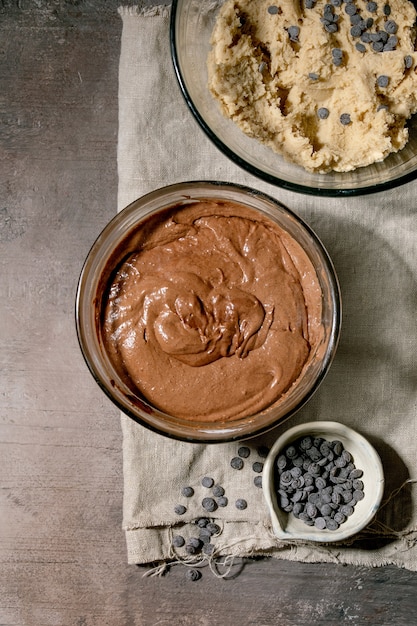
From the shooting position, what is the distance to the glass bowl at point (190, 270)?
1.83m

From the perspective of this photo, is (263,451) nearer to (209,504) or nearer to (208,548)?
(209,504)

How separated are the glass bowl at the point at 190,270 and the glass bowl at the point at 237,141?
113mm

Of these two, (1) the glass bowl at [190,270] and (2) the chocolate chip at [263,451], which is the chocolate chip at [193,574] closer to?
(2) the chocolate chip at [263,451]

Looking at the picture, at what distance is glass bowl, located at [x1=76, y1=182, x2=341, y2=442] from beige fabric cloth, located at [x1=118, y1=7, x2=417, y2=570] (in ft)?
0.99

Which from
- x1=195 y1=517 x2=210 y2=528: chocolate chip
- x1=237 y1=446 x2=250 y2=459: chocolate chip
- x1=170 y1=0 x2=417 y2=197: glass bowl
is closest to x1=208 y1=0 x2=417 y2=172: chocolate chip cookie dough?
x1=170 y1=0 x2=417 y2=197: glass bowl

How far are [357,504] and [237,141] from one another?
119 centimetres

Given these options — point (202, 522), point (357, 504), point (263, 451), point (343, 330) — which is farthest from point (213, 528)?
point (343, 330)

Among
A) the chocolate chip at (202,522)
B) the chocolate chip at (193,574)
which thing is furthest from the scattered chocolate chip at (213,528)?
the chocolate chip at (193,574)

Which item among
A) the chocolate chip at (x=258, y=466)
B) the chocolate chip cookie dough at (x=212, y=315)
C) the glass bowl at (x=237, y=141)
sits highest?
the glass bowl at (x=237, y=141)

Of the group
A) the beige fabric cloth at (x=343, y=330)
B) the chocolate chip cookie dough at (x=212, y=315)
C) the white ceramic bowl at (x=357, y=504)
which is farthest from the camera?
the beige fabric cloth at (x=343, y=330)

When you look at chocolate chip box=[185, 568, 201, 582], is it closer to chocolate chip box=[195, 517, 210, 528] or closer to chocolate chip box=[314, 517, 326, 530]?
chocolate chip box=[195, 517, 210, 528]

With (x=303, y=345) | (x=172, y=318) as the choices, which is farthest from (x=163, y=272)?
(x=303, y=345)

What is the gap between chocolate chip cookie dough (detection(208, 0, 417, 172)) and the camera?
1.85 metres

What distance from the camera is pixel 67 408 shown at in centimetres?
227
